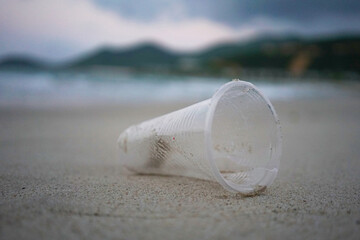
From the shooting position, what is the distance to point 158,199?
7.92ft

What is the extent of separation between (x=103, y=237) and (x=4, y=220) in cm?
60

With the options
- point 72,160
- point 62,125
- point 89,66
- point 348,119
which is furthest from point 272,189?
point 89,66

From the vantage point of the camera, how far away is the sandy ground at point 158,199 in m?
1.86

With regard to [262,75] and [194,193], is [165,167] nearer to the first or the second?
[194,193]

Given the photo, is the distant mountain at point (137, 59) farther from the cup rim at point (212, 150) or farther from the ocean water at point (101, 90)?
the cup rim at point (212, 150)

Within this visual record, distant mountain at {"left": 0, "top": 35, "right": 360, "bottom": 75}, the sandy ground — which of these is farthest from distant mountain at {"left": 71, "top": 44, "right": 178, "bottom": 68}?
the sandy ground

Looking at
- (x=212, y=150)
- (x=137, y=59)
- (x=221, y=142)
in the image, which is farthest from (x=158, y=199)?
(x=137, y=59)

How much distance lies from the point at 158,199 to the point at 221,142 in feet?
3.36

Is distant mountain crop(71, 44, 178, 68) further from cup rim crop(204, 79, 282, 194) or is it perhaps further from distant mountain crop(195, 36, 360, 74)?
cup rim crop(204, 79, 282, 194)

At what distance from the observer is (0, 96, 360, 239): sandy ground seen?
1864 mm

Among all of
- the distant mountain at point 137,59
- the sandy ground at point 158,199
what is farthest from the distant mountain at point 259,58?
the sandy ground at point 158,199

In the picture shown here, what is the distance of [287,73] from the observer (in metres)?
24.8

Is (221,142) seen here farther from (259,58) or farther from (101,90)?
(259,58)

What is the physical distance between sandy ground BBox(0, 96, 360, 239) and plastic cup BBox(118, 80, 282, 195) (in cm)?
14
